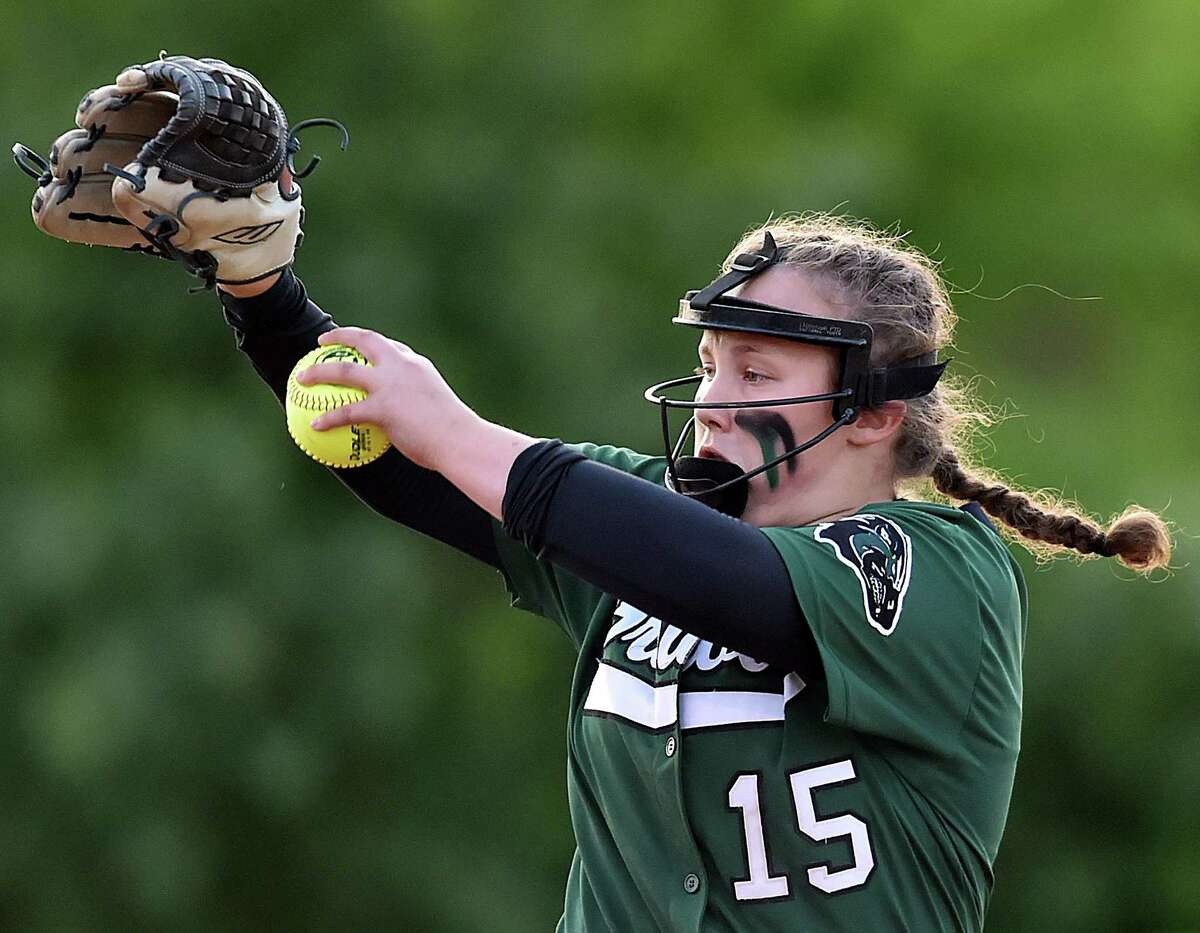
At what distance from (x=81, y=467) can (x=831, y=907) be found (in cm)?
533

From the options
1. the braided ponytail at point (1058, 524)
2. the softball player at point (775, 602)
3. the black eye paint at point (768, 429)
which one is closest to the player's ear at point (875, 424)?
the softball player at point (775, 602)

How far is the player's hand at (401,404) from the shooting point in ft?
7.72

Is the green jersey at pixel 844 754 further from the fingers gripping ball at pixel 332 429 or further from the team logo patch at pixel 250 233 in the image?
the team logo patch at pixel 250 233

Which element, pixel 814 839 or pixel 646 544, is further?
pixel 814 839

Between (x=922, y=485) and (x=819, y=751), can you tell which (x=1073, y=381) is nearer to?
(x=922, y=485)

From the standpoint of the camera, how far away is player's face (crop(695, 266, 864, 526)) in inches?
107

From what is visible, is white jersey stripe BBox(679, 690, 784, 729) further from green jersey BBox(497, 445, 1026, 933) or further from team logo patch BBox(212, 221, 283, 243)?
team logo patch BBox(212, 221, 283, 243)

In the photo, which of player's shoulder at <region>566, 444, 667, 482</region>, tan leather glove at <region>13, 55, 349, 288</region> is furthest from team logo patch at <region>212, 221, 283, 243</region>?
player's shoulder at <region>566, 444, 667, 482</region>

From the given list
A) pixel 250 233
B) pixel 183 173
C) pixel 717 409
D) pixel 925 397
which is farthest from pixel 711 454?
pixel 183 173

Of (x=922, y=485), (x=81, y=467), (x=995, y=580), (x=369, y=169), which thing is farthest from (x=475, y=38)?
(x=995, y=580)

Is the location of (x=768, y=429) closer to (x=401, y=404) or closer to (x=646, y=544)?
(x=646, y=544)

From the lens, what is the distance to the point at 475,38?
754 centimetres

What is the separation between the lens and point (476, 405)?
7.14 m

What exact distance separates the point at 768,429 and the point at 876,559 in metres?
0.37
